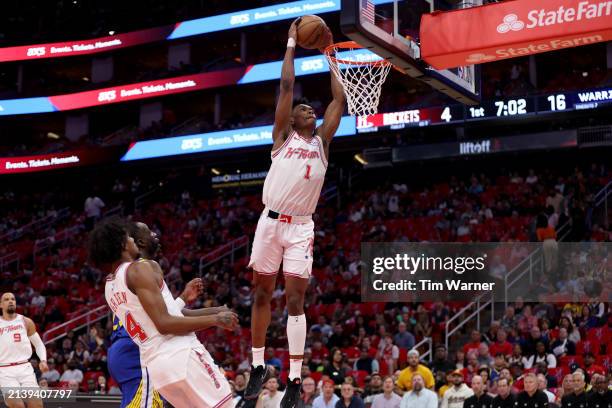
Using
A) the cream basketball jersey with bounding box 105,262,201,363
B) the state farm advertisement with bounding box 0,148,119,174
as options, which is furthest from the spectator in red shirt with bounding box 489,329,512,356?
the state farm advertisement with bounding box 0,148,119,174

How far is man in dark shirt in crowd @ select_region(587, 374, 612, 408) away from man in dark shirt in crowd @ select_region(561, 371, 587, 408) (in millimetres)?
80

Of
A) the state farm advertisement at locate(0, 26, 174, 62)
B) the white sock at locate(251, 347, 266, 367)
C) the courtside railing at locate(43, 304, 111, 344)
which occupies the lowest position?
the courtside railing at locate(43, 304, 111, 344)

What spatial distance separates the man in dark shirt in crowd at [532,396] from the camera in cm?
1179

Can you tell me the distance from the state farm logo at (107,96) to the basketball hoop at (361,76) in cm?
2461

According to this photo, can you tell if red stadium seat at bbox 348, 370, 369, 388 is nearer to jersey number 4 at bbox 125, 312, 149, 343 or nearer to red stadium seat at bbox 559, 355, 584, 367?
red stadium seat at bbox 559, 355, 584, 367

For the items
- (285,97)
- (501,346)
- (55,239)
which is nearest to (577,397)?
(501,346)

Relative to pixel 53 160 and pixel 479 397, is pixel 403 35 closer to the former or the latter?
pixel 479 397

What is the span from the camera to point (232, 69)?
3044 cm

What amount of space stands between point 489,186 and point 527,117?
8.90 feet

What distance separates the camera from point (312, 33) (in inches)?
298

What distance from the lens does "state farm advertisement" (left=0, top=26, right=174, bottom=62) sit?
3325 centimetres

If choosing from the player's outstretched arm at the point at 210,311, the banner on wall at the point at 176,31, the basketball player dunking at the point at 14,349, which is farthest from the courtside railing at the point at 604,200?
the player's outstretched arm at the point at 210,311

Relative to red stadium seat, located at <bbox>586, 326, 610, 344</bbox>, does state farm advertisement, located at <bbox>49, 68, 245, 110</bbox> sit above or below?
above

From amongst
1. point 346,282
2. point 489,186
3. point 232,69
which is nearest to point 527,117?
point 489,186
